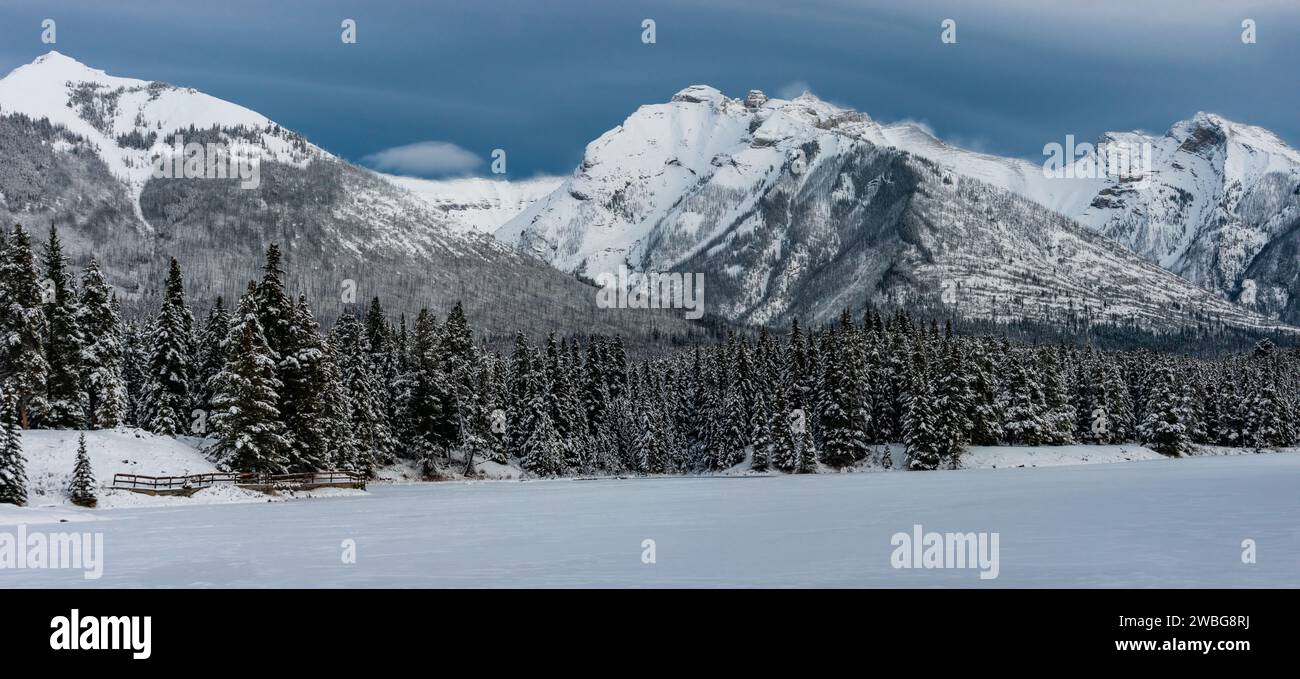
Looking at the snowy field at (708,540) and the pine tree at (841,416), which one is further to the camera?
the pine tree at (841,416)

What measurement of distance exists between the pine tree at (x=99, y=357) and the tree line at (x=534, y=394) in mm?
138

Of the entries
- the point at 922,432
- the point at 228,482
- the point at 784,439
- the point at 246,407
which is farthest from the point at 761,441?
the point at 228,482

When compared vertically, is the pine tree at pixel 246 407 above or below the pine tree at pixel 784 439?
above

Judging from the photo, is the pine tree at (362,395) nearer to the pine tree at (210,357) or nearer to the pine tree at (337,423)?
the pine tree at (337,423)

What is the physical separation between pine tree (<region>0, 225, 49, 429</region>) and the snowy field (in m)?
15.5

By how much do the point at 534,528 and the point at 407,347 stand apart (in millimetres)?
74841

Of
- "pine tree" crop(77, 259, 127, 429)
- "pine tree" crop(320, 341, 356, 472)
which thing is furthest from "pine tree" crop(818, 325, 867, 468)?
"pine tree" crop(77, 259, 127, 429)

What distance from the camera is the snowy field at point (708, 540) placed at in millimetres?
22312

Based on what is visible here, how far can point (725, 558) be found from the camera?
86.6ft

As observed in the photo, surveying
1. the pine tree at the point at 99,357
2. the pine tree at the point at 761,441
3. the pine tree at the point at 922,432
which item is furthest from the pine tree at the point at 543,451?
the pine tree at the point at 99,357

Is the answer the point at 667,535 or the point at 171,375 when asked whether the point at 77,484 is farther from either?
the point at 667,535
